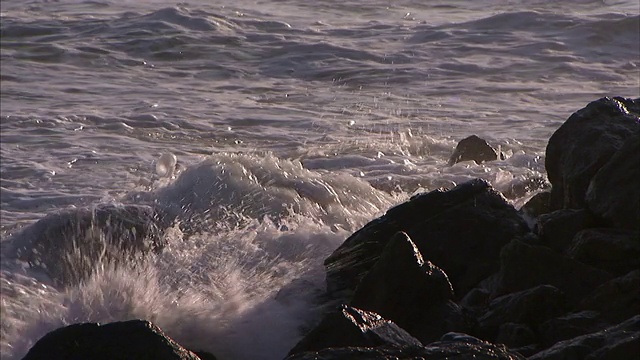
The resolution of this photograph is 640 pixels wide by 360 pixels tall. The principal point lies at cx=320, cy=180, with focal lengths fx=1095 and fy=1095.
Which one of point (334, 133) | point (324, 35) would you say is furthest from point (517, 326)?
point (324, 35)

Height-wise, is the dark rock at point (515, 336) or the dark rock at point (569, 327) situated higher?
the dark rock at point (569, 327)

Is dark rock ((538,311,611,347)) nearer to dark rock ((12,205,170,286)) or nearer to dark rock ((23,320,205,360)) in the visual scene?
dark rock ((23,320,205,360))

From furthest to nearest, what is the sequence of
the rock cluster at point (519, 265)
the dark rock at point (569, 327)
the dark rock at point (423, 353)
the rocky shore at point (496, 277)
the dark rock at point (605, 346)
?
1. the dark rock at point (569, 327)
2. the rock cluster at point (519, 265)
3. the rocky shore at point (496, 277)
4. the dark rock at point (605, 346)
5. the dark rock at point (423, 353)

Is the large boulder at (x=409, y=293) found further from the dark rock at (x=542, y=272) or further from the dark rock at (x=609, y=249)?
the dark rock at (x=609, y=249)

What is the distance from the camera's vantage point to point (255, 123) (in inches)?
407

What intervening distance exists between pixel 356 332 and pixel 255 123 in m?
7.07

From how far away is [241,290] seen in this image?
5.30 m

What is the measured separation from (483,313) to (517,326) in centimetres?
31

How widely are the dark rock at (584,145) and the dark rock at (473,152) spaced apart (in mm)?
2815

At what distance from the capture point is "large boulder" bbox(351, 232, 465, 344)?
13.9ft

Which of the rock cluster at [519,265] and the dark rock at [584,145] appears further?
the dark rock at [584,145]

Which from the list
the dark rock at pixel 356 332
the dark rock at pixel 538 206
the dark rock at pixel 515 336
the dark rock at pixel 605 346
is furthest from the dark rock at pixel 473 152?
the dark rock at pixel 605 346

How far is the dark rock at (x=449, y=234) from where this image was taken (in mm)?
4883

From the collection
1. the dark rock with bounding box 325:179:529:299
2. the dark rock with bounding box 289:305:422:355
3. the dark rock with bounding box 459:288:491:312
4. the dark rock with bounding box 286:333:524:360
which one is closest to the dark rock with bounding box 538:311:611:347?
the dark rock with bounding box 459:288:491:312
